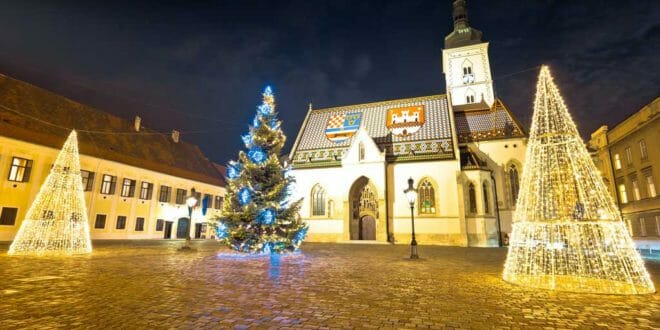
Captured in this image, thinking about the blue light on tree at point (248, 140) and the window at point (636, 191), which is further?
the window at point (636, 191)

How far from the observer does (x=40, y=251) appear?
13969 millimetres

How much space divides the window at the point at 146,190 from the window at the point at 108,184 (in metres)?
2.78

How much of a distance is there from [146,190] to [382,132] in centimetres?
2462

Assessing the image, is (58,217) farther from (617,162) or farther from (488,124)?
(617,162)

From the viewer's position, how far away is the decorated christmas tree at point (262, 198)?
1545cm

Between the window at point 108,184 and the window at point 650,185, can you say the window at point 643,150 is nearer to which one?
the window at point 650,185

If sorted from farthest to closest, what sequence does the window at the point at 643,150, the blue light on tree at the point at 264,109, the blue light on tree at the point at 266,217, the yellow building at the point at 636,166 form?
the window at the point at 643,150 < the yellow building at the point at 636,166 < the blue light on tree at the point at 264,109 < the blue light on tree at the point at 266,217

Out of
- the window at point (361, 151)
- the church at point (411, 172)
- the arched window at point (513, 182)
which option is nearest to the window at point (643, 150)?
the church at point (411, 172)

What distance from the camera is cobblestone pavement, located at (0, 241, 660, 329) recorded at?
15.3ft

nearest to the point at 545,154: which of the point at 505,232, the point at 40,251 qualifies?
the point at 505,232

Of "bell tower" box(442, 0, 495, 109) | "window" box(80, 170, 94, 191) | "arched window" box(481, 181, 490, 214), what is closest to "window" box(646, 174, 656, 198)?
"arched window" box(481, 181, 490, 214)

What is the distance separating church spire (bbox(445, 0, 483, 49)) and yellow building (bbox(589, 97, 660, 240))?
2355 cm

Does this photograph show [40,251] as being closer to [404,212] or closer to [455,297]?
[455,297]

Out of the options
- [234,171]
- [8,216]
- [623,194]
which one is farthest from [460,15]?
[8,216]
